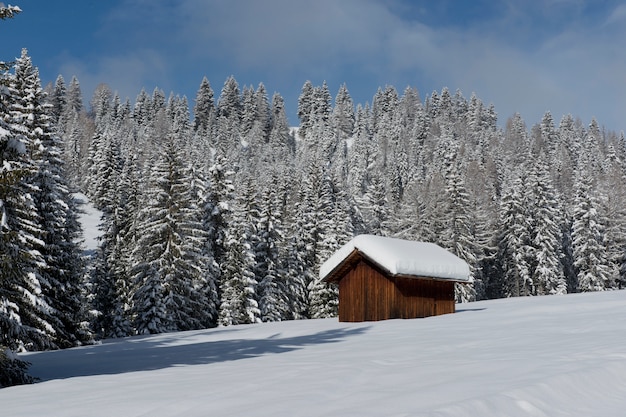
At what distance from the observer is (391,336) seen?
794 inches

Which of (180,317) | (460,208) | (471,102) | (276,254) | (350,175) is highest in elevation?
(471,102)

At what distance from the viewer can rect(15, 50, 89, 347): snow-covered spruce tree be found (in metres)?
26.1

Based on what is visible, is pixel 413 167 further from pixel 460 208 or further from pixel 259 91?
pixel 460 208

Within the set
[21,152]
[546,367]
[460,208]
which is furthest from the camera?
[460,208]

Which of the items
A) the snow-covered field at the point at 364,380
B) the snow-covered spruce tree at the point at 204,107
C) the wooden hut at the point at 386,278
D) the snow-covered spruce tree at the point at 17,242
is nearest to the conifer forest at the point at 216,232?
the snow-covered spruce tree at the point at 17,242

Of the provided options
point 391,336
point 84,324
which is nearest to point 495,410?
point 391,336

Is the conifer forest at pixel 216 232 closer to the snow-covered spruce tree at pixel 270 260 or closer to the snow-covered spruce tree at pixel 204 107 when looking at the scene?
the snow-covered spruce tree at pixel 270 260

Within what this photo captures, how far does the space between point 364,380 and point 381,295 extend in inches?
815

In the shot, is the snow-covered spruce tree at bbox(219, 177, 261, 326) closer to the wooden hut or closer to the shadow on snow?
the wooden hut

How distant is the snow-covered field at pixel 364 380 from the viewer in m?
7.89

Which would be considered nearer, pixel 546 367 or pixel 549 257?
pixel 546 367

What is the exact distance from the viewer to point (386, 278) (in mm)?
30438

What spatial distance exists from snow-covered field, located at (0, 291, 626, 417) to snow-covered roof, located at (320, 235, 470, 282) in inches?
415

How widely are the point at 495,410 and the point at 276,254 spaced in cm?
4198
